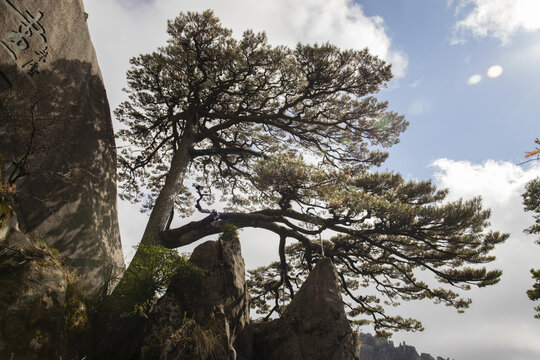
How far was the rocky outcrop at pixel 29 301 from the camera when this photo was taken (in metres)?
3.51

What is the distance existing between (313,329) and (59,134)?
7.19 metres

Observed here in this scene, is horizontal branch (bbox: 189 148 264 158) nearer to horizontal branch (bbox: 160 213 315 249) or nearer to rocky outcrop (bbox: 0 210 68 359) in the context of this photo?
horizontal branch (bbox: 160 213 315 249)

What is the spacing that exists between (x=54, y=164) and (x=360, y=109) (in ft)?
29.8

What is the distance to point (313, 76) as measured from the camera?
9.06 metres

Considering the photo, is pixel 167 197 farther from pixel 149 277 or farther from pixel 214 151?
pixel 149 277

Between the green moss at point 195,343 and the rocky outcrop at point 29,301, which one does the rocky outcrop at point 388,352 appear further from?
the rocky outcrop at point 29,301

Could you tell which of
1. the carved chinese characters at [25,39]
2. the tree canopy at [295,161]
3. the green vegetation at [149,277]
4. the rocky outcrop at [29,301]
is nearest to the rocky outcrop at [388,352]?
the tree canopy at [295,161]

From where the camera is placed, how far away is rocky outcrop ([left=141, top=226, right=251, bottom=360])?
4.60 metres

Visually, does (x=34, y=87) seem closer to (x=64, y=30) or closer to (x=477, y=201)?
(x=64, y=30)

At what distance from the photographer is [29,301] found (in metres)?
3.74

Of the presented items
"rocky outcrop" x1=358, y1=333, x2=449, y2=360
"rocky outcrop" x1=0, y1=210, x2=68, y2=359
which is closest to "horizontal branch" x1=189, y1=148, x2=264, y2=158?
"rocky outcrop" x1=0, y1=210, x2=68, y2=359

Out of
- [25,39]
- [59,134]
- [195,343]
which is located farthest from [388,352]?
[25,39]

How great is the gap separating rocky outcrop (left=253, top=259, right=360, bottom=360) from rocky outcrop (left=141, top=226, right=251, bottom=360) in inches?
25.6

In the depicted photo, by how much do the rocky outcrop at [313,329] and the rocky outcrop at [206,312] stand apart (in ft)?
2.14
